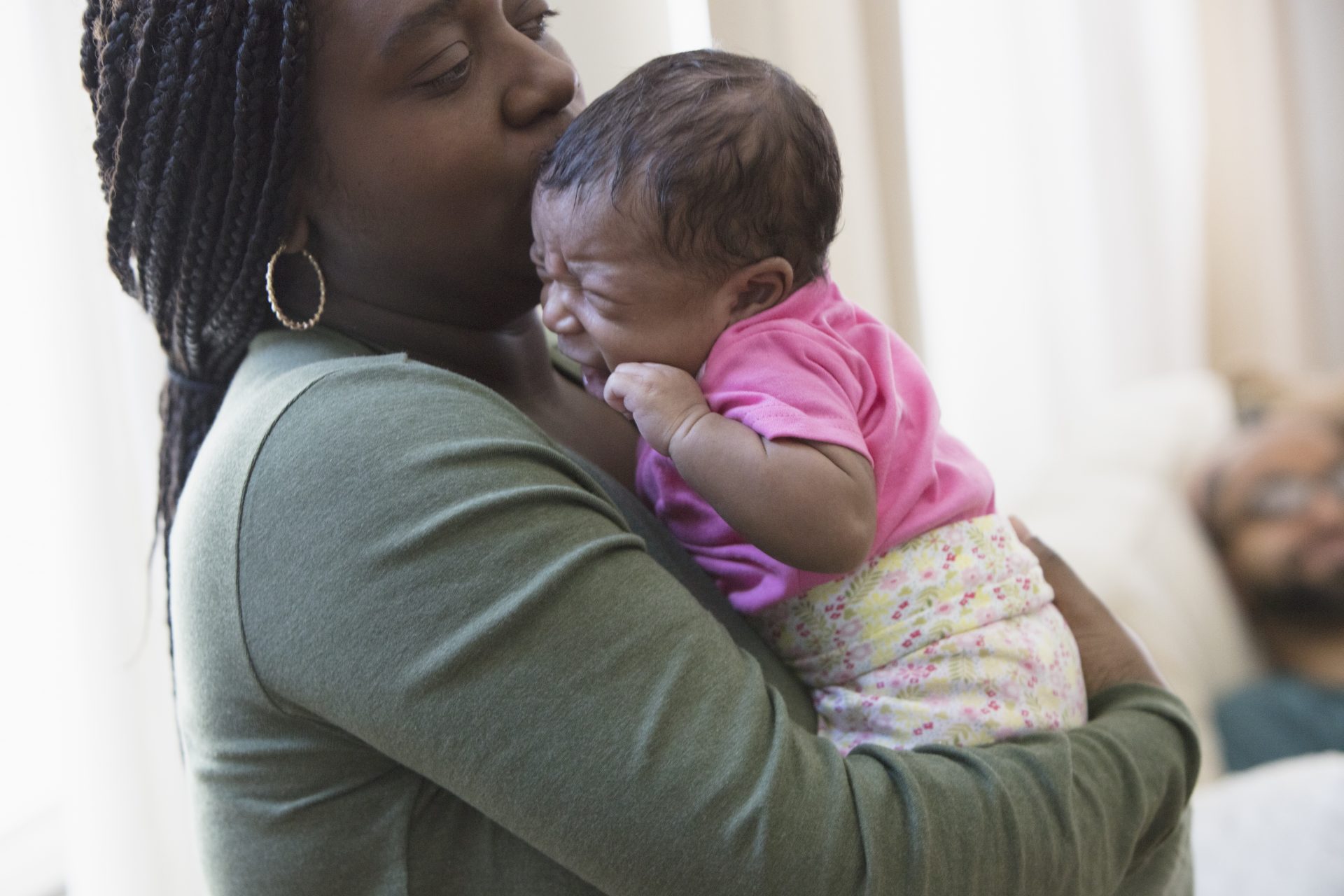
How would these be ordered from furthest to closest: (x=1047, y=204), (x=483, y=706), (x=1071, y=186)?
(x=1071, y=186) → (x=1047, y=204) → (x=483, y=706)

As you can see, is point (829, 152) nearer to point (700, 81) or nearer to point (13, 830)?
point (700, 81)

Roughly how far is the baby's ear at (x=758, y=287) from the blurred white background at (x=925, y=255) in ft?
2.81

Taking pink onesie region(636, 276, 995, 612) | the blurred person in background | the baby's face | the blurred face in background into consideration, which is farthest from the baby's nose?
the blurred face in background

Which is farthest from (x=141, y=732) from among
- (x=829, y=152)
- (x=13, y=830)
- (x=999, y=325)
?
(x=999, y=325)

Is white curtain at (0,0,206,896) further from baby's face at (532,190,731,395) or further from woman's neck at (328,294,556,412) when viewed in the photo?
baby's face at (532,190,731,395)

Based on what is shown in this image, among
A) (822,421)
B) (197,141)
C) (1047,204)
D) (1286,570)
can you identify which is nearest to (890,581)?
(822,421)

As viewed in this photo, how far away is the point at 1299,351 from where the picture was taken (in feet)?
14.1

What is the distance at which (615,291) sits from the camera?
3.33ft

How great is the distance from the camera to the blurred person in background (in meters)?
2.44

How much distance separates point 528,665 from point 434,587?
0.08 metres

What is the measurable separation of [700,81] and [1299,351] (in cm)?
396

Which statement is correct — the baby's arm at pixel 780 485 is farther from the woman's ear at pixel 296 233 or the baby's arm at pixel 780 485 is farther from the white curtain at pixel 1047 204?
the white curtain at pixel 1047 204

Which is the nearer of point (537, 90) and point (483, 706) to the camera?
point (483, 706)

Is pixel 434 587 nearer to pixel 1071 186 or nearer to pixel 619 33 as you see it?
pixel 619 33
